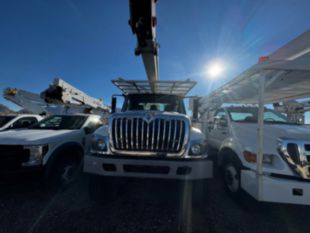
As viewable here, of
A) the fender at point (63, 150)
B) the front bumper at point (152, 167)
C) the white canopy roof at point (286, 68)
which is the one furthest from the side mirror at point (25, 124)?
the white canopy roof at point (286, 68)

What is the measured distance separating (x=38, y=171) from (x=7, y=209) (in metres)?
0.69

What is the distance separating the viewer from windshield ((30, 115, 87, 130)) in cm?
431

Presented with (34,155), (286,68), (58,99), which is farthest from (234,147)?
(58,99)

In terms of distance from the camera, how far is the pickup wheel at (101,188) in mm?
2622

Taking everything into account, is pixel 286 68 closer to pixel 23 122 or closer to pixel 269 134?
pixel 269 134

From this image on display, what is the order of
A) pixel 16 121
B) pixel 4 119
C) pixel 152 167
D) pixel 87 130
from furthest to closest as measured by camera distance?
1. pixel 4 119
2. pixel 16 121
3. pixel 87 130
4. pixel 152 167

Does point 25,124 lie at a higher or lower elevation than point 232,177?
higher

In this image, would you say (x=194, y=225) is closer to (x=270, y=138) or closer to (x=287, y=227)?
(x=287, y=227)

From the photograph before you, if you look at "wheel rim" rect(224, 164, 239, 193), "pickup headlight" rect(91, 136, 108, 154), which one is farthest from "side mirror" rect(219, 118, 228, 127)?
"pickup headlight" rect(91, 136, 108, 154)

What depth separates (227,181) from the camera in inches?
125

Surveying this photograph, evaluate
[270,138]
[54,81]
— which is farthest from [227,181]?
[54,81]

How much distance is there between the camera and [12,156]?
290 centimetres

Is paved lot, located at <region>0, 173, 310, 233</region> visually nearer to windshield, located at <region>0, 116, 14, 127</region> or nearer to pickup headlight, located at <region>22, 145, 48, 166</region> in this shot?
pickup headlight, located at <region>22, 145, 48, 166</region>

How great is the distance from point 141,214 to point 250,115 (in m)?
3.98
